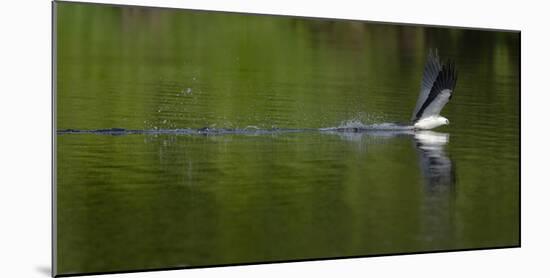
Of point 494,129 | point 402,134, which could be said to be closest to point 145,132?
point 402,134

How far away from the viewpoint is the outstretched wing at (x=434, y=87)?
6.09 meters

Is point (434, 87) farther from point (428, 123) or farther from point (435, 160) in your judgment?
point (435, 160)

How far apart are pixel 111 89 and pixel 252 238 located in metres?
1.09

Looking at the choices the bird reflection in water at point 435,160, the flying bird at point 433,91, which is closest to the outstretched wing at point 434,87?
the flying bird at point 433,91

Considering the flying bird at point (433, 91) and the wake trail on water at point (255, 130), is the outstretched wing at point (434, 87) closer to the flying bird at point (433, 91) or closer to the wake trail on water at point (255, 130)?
the flying bird at point (433, 91)

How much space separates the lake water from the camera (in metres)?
5.18

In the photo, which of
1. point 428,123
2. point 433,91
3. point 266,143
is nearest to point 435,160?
point 428,123

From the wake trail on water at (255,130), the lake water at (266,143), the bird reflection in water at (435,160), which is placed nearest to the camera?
the lake water at (266,143)

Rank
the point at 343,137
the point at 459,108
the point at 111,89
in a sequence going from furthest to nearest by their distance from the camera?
the point at 459,108 < the point at 343,137 < the point at 111,89

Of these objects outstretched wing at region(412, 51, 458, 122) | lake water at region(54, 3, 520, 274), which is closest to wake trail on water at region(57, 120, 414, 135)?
lake water at region(54, 3, 520, 274)

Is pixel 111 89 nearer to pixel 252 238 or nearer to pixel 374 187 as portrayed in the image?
pixel 252 238

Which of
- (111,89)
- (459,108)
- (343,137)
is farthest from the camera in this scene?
(459,108)

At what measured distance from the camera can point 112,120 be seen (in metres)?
5.39

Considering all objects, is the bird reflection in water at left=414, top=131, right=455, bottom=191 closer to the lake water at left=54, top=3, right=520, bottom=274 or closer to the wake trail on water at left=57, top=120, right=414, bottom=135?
the lake water at left=54, top=3, right=520, bottom=274
